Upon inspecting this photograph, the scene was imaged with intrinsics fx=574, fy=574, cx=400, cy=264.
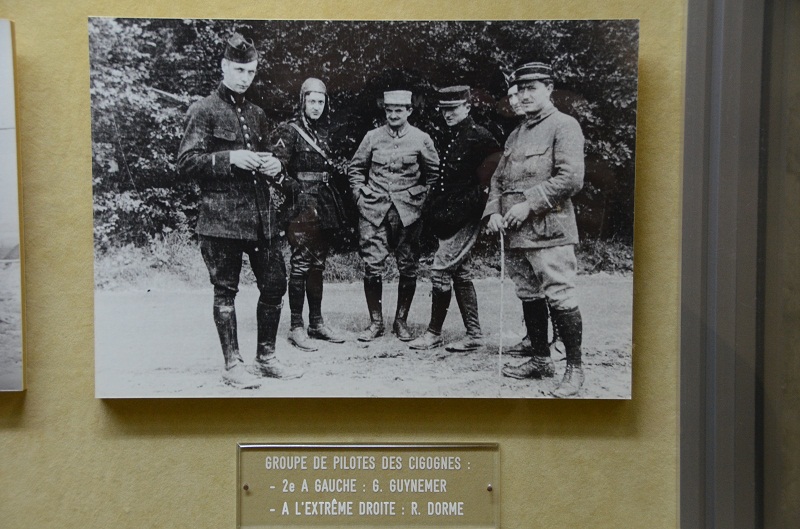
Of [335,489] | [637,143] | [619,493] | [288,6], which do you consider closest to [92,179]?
[288,6]

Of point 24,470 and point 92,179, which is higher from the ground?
point 92,179

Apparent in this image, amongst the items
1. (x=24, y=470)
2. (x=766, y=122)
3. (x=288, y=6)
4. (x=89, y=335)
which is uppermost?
(x=288, y=6)

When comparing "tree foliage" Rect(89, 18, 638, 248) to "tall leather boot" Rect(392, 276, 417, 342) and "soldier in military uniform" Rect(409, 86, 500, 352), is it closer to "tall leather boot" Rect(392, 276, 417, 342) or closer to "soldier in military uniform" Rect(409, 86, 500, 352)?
"soldier in military uniform" Rect(409, 86, 500, 352)

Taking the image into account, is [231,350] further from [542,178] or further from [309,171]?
[542,178]

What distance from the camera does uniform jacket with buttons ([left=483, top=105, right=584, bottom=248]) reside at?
1.38 metres

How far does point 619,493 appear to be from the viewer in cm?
143

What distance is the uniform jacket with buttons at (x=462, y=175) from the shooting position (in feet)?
4.53

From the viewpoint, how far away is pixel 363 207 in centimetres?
139

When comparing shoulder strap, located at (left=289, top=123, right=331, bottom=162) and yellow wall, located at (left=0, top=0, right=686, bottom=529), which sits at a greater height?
shoulder strap, located at (left=289, top=123, right=331, bottom=162)

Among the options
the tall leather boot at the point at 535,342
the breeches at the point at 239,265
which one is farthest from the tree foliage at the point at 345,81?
the tall leather boot at the point at 535,342

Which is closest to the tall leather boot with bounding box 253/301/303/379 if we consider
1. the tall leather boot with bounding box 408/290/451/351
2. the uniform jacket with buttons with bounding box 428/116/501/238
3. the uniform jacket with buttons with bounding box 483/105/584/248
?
the tall leather boot with bounding box 408/290/451/351

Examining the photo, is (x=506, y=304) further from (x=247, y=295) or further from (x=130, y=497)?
(x=130, y=497)

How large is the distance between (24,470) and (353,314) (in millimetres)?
916

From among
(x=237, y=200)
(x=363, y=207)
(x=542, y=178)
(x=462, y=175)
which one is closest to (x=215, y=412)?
(x=237, y=200)
